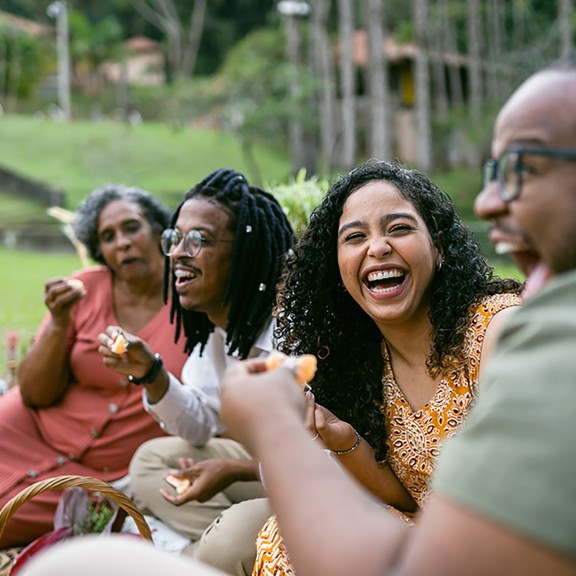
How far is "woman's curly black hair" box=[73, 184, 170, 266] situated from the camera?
401 centimetres

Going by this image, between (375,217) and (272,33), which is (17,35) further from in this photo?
(375,217)

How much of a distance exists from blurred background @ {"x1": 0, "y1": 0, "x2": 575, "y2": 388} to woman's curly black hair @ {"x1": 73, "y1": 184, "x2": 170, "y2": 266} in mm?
645

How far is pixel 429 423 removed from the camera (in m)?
2.28

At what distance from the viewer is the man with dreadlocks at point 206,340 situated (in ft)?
9.77

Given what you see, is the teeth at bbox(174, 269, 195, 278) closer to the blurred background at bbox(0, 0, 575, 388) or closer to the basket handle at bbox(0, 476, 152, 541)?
the basket handle at bbox(0, 476, 152, 541)

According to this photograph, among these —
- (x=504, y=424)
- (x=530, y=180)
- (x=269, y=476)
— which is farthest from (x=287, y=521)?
(x=530, y=180)

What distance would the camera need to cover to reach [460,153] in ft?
98.0

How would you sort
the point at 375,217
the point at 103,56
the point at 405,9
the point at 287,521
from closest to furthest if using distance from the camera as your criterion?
the point at 287,521
the point at 375,217
the point at 405,9
the point at 103,56

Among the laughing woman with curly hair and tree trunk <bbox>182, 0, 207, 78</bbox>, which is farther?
tree trunk <bbox>182, 0, 207, 78</bbox>

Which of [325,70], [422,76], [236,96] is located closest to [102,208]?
[422,76]

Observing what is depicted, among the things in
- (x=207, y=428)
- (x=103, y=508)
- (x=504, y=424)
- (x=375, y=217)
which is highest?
(x=375, y=217)

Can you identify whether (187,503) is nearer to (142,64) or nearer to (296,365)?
(296,365)

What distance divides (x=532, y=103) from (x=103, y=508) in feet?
8.75

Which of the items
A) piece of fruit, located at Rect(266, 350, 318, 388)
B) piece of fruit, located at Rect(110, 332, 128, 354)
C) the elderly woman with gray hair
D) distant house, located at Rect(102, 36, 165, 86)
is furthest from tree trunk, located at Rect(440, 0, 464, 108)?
piece of fruit, located at Rect(266, 350, 318, 388)
